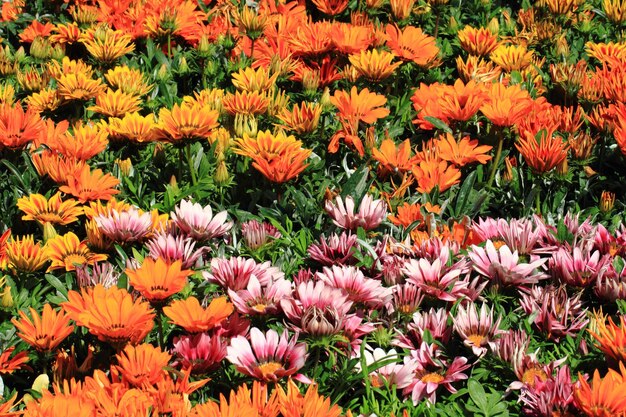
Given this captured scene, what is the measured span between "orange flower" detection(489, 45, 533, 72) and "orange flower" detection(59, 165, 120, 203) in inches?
57.3

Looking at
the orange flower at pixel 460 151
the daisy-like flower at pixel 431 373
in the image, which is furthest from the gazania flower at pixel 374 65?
the daisy-like flower at pixel 431 373

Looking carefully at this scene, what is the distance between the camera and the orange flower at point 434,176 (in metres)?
2.33

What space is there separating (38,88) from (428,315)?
1686 millimetres

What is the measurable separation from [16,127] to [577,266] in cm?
155

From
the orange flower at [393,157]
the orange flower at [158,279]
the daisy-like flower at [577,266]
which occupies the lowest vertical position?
the daisy-like flower at [577,266]

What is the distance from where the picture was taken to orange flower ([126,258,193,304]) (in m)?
1.64

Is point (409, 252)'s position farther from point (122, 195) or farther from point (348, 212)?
point (122, 195)

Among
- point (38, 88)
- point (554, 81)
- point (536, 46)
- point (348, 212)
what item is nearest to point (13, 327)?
point (348, 212)

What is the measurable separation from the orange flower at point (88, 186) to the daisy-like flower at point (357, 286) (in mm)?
700

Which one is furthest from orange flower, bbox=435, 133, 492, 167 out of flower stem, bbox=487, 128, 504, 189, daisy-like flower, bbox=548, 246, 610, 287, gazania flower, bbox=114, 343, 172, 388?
gazania flower, bbox=114, 343, 172, 388

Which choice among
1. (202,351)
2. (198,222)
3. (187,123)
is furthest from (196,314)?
(187,123)

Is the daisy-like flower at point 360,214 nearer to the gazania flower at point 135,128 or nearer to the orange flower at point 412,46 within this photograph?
the gazania flower at point 135,128

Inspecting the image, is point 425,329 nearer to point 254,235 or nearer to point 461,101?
point 254,235

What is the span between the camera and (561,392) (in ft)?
5.02
